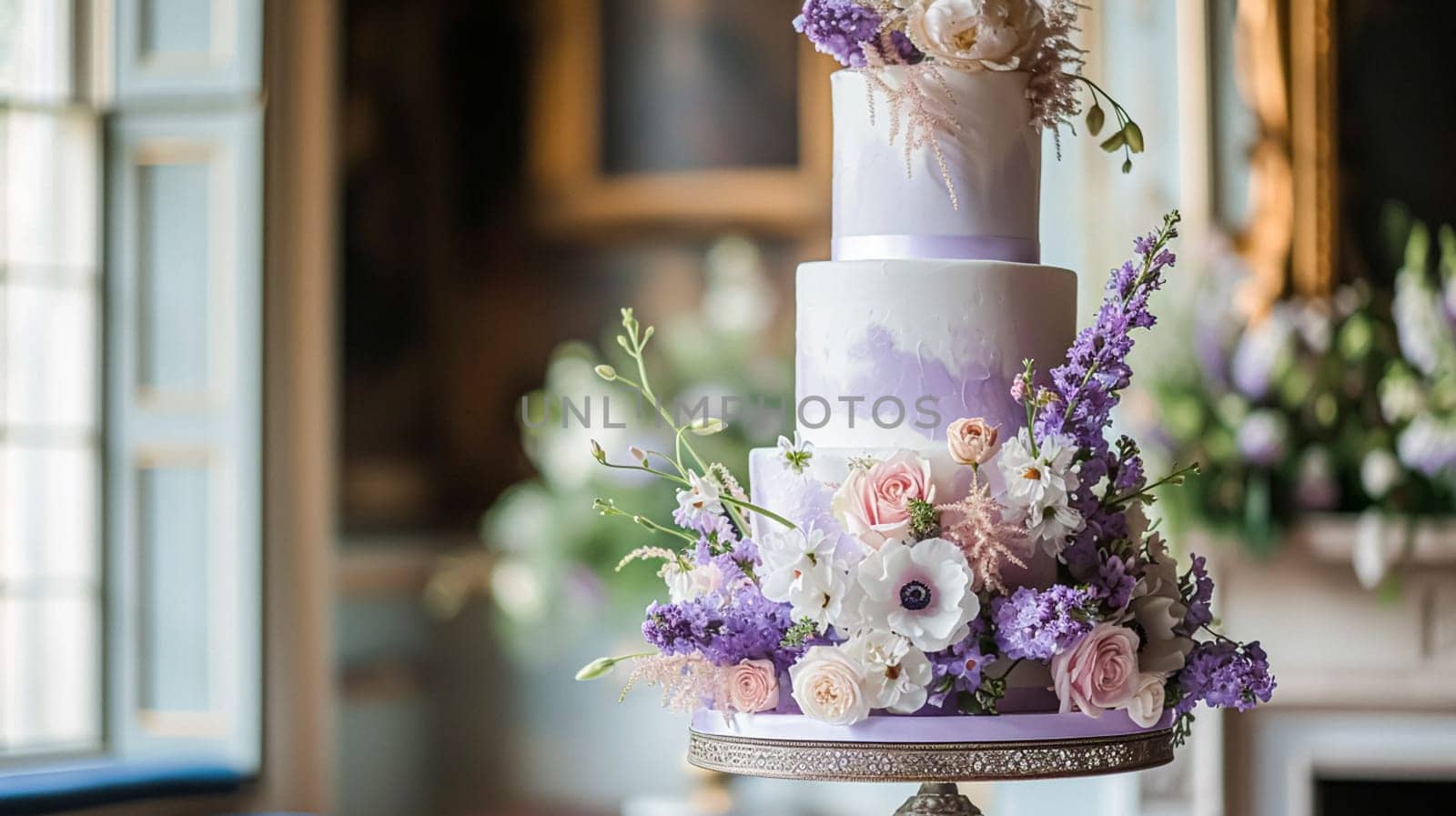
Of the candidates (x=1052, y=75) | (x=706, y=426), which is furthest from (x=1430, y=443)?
(x=706, y=426)

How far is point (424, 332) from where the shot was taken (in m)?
6.10

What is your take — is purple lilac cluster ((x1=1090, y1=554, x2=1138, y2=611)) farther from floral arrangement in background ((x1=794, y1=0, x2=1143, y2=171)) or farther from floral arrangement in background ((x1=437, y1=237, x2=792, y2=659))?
floral arrangement in background ((x1=437, y1=237, x2=792, y2=659))

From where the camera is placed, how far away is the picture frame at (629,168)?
599cm

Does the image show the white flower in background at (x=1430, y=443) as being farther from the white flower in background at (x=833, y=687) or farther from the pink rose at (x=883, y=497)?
the white flower in background at (x=833, y=687)

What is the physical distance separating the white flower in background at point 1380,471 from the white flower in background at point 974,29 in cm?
217

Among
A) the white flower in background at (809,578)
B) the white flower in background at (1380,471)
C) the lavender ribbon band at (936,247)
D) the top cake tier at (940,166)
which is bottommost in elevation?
the white flower in background at (809,578)

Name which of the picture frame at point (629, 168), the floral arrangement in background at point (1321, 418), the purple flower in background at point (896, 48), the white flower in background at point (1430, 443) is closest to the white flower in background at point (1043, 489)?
the purple flower in background at point (896, 48)

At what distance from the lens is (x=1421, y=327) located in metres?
3.95

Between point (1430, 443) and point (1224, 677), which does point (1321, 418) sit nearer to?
point (1430, 443)

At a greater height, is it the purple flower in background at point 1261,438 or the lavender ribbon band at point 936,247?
the lavender ribbon band at point 936,247

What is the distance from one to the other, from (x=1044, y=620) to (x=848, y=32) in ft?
2.71

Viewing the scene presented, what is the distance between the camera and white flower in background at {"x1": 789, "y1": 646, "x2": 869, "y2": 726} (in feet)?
6.37

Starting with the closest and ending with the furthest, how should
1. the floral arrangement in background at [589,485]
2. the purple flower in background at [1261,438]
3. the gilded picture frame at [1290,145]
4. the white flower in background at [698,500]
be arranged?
the white flower in background at [698,500] → the purple flower in background at [1261,438] → the gilded picture frame at [1290,145] → the floral arrangement in background at [589,485]

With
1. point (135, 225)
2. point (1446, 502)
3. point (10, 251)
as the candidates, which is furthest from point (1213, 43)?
point (10, 251)
